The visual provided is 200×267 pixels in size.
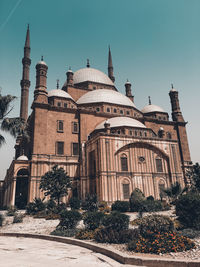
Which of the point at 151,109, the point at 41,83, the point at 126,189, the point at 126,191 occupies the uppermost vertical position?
the point at 41,83

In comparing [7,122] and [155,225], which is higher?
[7,122]

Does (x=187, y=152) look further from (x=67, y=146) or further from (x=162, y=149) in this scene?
(x=67, y=146)

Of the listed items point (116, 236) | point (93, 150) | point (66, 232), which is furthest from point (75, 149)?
point (116, 236)

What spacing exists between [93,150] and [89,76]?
2297 cm

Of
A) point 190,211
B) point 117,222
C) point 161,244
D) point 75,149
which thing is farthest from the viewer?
point 75,149

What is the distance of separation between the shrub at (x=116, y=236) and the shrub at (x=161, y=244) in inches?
40.8

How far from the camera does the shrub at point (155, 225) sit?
28.9ft

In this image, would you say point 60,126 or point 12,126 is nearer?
point 12,126

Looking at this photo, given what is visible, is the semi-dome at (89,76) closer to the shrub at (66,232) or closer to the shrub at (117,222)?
the shrub at (66,232)

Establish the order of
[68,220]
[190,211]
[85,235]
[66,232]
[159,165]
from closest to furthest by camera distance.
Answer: [85,235] → [190,211] → [66,232] → [68,220] → [159,165]

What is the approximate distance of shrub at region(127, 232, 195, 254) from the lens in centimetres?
756

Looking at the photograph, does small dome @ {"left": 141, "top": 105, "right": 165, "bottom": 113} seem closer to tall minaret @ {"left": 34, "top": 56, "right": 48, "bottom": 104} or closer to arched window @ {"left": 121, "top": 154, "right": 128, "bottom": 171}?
arched window @ {"left": 121, "top": 154, "right": 128, "bottom": 171}

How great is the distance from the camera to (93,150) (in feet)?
99.9

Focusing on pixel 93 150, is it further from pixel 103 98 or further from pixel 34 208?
pixel 103 98
